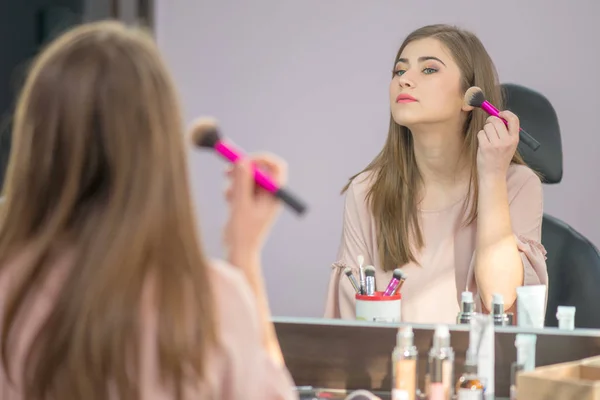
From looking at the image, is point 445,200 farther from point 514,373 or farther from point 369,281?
point 514,373

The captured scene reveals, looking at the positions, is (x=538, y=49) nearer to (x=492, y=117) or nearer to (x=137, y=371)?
(x=492, y=117)

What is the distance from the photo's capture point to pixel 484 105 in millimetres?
1406

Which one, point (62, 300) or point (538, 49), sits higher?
point (538, 49)

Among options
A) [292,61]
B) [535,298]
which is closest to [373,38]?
[292,61]

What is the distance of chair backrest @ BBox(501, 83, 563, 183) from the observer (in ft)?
4.90

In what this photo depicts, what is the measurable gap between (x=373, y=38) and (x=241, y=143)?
1.11 ft

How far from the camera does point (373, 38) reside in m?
1.76

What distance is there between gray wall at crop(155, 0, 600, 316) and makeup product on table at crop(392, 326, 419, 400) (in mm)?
410

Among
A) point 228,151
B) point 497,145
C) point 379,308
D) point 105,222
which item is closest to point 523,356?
point 379,308

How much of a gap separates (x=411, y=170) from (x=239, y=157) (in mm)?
758

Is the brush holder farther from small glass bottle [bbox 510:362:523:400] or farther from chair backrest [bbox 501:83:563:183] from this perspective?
chair backrest [bbox 501:83:563:183]

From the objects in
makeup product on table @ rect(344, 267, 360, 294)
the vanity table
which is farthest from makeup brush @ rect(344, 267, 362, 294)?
the vanity table

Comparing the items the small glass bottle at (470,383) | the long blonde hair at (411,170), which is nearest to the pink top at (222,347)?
the small glass bottle at (470,383)

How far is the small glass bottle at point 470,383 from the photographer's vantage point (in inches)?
43.8
